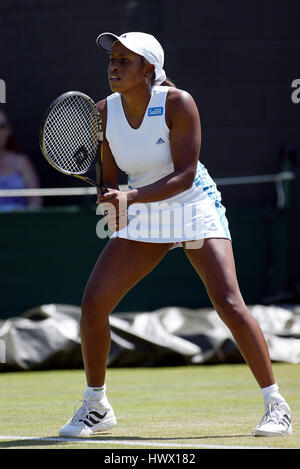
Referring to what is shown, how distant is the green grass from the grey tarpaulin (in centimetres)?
9

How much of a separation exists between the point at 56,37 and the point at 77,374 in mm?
3861

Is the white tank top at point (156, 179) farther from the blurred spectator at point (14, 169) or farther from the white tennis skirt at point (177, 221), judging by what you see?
the blurred spectator at point (14, 169)

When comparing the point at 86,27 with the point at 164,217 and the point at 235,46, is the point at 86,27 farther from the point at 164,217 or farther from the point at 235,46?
the point at 164,217

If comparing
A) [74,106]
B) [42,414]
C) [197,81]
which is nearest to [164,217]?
[74,106]

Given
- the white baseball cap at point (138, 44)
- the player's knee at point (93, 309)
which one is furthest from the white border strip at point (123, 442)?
the white baseball cap at point (138, 44)

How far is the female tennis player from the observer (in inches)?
185

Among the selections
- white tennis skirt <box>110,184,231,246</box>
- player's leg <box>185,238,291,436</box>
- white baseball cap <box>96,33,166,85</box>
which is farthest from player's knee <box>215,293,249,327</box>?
white baseball cap <box>96,33,166,85</box>

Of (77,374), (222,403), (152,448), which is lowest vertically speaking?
(77,374)

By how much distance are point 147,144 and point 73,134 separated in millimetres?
382

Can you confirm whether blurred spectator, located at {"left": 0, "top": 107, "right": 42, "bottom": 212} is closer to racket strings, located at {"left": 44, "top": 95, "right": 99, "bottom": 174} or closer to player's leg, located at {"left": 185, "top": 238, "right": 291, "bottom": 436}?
racket strings, located at {"left": 44, "top": 95, "right": 99, "bottom": 174}

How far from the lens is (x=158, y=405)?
19.6 ft

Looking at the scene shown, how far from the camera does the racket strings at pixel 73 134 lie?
191 inches

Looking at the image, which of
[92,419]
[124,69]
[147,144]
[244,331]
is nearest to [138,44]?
[124,69]

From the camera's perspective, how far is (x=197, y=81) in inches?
384
